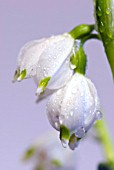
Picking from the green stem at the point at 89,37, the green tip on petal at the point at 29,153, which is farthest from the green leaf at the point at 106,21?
the green tip on petal at the point at 29,153

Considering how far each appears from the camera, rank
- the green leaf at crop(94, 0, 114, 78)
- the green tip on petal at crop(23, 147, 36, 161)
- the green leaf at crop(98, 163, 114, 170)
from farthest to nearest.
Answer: the green tip on petal at crop(23, 147, 36, 161) < the green leaf at crop(98, 163, 114, 170) < the green leaf at crop(94, 0, 114, 78)

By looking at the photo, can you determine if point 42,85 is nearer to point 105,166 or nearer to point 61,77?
point 61,77

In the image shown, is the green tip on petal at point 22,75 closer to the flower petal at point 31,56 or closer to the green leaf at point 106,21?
the flower petal at point 31,56

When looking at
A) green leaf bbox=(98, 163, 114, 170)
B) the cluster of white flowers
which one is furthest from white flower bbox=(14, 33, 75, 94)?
green leaf bbox=(98, 163, 114, 170)

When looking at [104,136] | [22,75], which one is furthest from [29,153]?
[22,75]

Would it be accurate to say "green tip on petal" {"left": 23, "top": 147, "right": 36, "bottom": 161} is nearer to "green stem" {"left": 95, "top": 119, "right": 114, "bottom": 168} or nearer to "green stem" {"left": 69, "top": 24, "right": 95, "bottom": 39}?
"green stem" {"left": 95, "top": 119, "right": 114, "bottom": 168}

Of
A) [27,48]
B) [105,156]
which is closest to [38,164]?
[105,156]
